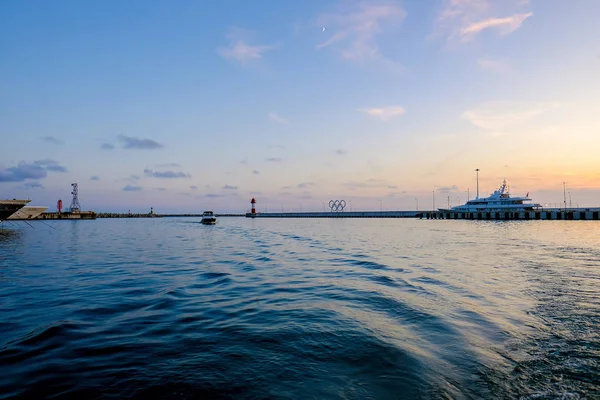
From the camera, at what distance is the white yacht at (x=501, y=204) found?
12125 cm

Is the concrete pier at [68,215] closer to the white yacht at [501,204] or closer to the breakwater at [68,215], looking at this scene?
Result: the breakwater at [68,215]

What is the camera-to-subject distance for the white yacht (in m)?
121

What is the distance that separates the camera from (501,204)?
12462 centimetres

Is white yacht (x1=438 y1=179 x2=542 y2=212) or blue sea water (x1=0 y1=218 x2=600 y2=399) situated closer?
blue sea water (x1=0 y1=218 x2=600 y2=399)

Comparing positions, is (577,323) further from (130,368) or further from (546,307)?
(130,368)

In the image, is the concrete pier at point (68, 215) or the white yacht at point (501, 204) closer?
the white yacht at point (501, 204)

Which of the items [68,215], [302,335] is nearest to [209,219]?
[302,335]

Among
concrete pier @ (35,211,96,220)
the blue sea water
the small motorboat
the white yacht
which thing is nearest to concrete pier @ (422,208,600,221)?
the white yacht

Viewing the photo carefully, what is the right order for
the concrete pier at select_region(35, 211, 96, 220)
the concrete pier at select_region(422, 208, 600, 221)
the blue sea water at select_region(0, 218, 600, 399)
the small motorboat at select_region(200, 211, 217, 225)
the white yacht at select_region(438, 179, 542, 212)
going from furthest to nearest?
the concrete pier at select_region(35, 211, 96, 220) < the white yacht at select_region(438, 179, 542, 212) < the concrete pier at select_region(422, 208, 600, 221) < the small motorboat at select_region(200, 211, 217, 225) < the blue sea water at select_region(0, 218, 600, 399)

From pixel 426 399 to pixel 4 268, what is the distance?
76.7 feet

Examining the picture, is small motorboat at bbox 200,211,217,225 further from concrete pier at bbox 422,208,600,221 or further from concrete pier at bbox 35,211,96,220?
concrete pier at bbox 35,211,96,220

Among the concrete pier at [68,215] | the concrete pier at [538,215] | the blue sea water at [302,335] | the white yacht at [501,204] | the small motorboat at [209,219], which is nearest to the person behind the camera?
the blue sea water at [302,335]

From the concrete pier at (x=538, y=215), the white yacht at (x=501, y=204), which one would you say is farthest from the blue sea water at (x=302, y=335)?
the white yacht at (x=501, y=204)

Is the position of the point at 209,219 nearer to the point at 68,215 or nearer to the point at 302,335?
the point at 302,335
